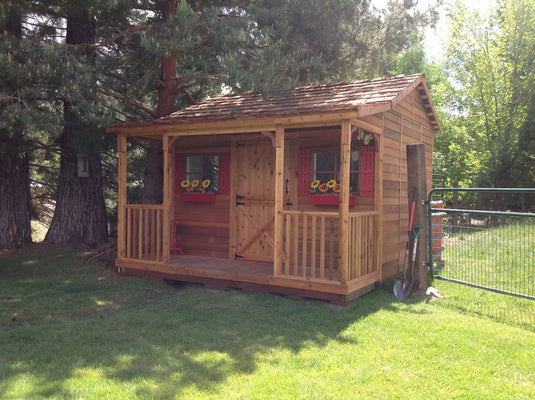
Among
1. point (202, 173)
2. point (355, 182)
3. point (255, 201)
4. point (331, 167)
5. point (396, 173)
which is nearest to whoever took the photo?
point (355, 182)

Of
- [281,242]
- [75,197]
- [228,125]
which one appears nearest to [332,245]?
[281,242]

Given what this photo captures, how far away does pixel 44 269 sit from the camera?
843 cm

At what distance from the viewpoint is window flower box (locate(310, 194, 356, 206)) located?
7.32 meters

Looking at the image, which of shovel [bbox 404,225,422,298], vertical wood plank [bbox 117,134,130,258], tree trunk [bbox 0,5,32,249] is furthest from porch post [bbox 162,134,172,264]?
shovel [bbox 404,225,422,298]

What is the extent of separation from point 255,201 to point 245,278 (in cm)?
180

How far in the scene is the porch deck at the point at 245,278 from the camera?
629cm

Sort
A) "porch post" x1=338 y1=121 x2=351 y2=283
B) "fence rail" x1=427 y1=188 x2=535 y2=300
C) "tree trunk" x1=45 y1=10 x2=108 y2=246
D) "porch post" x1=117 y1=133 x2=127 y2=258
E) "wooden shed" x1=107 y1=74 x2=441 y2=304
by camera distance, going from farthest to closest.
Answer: "tree trunk" x1=45 y1=10 x2=108 y2=246 < "porch post" x1=117 y1=133 x2=127 y2=258 < "wooden shed" x1=107 y1=74 x2=441 y2=304 < "porch post" x1=338 y1=121 x2=351 y2=283 < "fence rail" x1=427 y1=188 x2=535 y2=300

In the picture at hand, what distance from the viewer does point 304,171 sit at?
7812 millimetres

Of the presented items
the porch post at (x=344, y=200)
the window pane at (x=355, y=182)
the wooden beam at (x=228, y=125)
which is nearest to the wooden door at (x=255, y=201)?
the wooden beam at (x=228, y=125)

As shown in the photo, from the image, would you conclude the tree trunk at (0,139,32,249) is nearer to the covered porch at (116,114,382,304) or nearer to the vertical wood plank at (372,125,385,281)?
the covered porch at (116,114,382,304)

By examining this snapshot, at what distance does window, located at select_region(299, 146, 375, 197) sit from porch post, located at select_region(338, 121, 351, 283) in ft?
4.28

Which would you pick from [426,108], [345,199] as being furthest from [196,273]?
[426,108]

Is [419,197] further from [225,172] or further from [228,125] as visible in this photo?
[225,172]

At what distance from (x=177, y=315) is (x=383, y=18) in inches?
419
